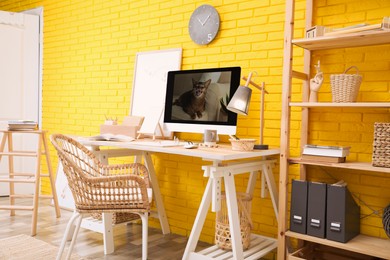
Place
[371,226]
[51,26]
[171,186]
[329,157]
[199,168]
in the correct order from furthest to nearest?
[51,26] → [171,186] → [199,168] → [371,226] → [329,157]

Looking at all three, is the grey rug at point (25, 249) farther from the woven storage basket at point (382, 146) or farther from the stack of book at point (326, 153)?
the woven storage basket at point (382, 146)

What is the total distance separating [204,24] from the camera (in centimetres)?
316

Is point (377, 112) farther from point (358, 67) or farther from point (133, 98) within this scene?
point (133, 98)

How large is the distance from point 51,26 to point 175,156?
253 cm

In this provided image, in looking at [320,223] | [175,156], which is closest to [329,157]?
[320,223]

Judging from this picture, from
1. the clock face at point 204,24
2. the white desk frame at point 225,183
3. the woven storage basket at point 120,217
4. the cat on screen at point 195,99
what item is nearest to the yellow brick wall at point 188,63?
the clock face at point 204,24

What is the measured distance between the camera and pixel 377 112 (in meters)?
2.41

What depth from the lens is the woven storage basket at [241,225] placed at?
260cm

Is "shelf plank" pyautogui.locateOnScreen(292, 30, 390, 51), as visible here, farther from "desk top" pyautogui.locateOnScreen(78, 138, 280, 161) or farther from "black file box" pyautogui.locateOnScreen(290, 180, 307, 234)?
"black file box" pyautogui.locateOnScreen(290, 180, 307, 234)

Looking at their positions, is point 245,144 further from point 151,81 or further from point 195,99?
point 151,81

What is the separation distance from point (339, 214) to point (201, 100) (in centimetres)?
123

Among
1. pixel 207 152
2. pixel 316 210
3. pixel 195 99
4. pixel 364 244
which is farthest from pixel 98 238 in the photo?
pixel 364 244

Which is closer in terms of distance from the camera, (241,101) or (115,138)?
(241,101)

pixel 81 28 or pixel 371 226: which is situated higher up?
pixel 81 28
